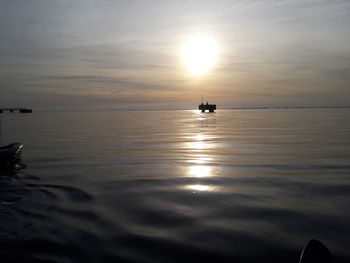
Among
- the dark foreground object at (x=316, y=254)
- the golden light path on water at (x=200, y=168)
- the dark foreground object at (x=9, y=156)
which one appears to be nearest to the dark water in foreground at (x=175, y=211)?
the golden light path on water at (x=200, y=168)

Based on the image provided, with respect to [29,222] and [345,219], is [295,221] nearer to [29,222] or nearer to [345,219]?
[345,219]

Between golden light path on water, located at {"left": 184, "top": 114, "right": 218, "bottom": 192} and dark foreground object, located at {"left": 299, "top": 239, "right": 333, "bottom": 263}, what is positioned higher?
golden light path on water, located at {"left": 184, "top": 114, "right": 218, "bottom": 192}

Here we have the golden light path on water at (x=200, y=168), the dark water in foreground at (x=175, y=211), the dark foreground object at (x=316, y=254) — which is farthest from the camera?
the golden light path on water at (x=200, y=168)

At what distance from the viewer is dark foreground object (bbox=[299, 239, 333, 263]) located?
5.69 meters

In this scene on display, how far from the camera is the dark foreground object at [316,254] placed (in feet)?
18.7

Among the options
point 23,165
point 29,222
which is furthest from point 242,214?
point 23,165

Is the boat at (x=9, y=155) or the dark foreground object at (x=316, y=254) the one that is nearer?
the dark foreground object at (x=316, y=254)

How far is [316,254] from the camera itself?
228 inches

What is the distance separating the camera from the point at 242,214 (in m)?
8.89

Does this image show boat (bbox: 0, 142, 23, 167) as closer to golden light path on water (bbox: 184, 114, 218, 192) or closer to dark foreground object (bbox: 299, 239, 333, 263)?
golden light path on water (bbox: 184, 114, 218, 192)

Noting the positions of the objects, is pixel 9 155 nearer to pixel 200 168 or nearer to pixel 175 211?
pixel 200 168

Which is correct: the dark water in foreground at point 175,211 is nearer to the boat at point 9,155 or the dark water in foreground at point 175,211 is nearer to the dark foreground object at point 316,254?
the dark foreground object at point 316,254

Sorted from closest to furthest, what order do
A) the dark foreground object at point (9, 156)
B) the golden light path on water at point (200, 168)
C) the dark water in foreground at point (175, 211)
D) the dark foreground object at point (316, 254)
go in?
the dark foreground object at point (316, 254) → the dark water in foreground at point (175, 211) → the golden light path on water at point (200, 168) → the dark foreground object at point (9, 156)

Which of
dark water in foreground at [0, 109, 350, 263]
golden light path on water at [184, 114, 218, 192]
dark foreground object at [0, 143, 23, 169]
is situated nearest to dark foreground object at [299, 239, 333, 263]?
dark water in foreground at [0, 109, 350, 263]
